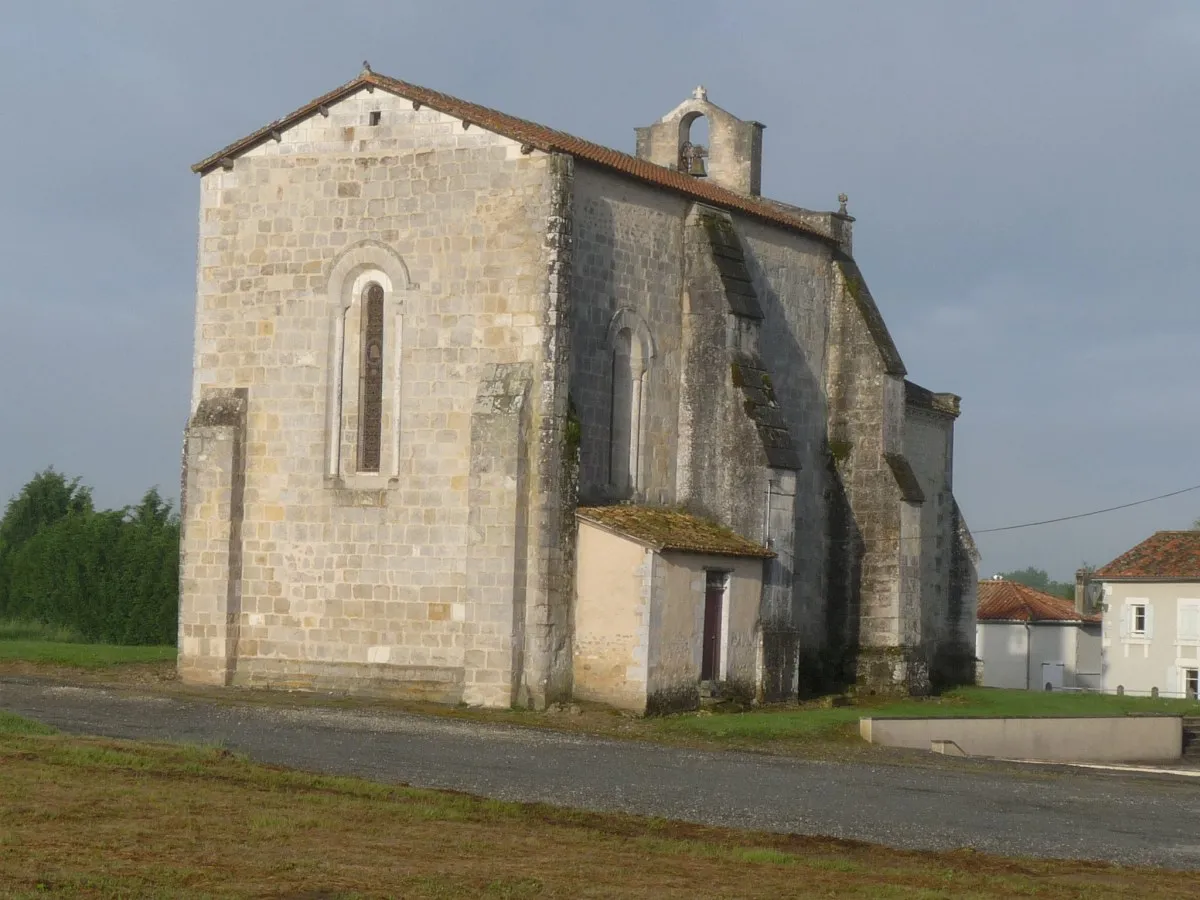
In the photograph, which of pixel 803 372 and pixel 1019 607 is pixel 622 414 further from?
pixel 1019 607

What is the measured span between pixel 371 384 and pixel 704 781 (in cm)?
1193

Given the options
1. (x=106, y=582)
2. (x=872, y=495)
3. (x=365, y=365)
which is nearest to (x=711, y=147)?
(x=872, y=495)

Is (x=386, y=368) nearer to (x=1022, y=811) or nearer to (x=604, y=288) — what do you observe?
(x=604, y=288)

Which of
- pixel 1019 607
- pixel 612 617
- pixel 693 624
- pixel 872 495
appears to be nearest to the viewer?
pixel 612 617

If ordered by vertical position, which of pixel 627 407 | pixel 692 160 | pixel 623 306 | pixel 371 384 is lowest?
pixel 627 407

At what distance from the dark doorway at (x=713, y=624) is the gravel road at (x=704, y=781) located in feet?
16.8

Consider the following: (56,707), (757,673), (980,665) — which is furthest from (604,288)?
(980,665)

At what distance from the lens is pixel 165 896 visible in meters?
10.5

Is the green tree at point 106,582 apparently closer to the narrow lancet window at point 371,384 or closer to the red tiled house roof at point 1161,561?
the narrow lancet window at point 371,384

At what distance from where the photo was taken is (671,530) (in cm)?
2812

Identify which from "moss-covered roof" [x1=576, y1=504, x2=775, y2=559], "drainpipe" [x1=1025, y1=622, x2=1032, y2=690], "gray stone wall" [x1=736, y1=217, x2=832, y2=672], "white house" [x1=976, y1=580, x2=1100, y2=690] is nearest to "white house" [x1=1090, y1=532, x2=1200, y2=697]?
"drainpipe" [x1=1025, y1=622, x2=1032, y2=690]

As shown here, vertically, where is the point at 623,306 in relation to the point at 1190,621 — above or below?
above

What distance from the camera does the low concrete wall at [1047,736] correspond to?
26.1 m

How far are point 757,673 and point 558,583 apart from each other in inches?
166
